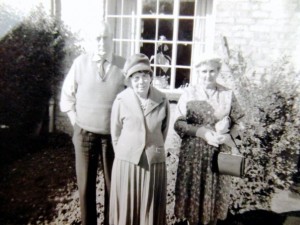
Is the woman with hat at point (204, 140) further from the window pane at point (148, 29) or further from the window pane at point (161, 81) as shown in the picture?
the window pane at point (148, 29)

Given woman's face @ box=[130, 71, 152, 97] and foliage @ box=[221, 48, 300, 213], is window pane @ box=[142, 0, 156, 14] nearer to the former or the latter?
foliage @ box=[221, 48, 300, 213]

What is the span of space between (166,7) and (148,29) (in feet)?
1.52

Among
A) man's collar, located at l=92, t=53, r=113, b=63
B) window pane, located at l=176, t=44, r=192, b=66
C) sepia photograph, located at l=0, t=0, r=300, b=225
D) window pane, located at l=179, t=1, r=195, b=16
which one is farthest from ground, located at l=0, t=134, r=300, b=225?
window pane, located at l=179, t=1, r=195, b=16

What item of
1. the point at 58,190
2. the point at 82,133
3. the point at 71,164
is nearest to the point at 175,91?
the point at 71,164

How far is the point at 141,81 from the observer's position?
2543mm

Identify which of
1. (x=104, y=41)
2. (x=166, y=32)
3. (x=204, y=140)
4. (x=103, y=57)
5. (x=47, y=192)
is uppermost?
(x=166, y=32)

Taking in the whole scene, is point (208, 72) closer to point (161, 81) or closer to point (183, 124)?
point (183, 124)

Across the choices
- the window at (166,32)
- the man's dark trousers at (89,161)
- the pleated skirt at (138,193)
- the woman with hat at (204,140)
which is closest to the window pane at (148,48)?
the window at (166,32)

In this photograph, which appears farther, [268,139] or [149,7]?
[149,7]

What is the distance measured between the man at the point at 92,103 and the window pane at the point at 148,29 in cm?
271

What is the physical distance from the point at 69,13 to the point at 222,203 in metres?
4.40

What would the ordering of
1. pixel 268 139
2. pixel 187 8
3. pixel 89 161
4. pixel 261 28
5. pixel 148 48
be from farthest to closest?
1. pixel 148 48
2. pixel 187 8
3. pixel 261 28
4. pixel 268 139
5. pixel 89 161

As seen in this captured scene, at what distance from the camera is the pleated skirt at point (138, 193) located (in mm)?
2566

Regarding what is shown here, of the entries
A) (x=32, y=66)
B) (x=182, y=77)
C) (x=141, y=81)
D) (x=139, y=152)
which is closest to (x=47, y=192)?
(x=139, y=152)
